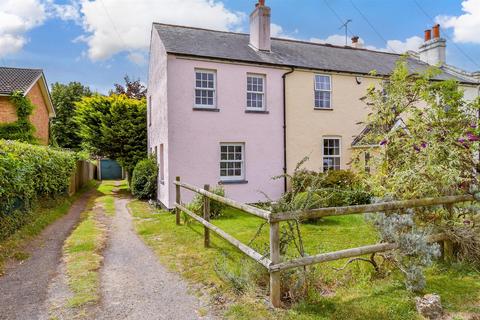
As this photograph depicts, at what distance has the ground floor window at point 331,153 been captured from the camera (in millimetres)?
16016

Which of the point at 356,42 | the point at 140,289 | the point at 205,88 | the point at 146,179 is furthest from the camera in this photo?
the point at 356,42

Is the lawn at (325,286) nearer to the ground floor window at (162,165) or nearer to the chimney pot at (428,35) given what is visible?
the ground floor window at (162,165)

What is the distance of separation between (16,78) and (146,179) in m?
10.7

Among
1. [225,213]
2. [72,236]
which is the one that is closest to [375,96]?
[225,213]

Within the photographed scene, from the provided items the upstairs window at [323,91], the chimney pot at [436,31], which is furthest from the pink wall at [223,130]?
the chimney pot at [436,31]

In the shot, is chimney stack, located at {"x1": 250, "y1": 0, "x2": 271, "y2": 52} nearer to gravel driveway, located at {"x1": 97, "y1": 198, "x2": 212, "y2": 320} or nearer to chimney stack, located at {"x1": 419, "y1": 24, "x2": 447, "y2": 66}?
gravel driveway, located at {"x1": 97, "y1": 198, "x2": 212, "y2": 320}

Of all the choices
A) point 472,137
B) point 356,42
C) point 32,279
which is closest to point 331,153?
point 472,137

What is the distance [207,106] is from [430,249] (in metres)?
10.4

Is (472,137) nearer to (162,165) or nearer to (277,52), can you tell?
(277,52)

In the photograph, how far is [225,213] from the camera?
12.4 m

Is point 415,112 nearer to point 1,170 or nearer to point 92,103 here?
point 1,170

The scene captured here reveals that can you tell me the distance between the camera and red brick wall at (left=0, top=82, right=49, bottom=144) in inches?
709

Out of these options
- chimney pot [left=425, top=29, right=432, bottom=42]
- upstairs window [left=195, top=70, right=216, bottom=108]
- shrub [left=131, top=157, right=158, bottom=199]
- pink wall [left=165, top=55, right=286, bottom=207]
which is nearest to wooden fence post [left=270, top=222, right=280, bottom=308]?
pink wall [left=165, top=55, right=286, bottom=207]

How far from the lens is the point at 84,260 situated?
6.87 metres
